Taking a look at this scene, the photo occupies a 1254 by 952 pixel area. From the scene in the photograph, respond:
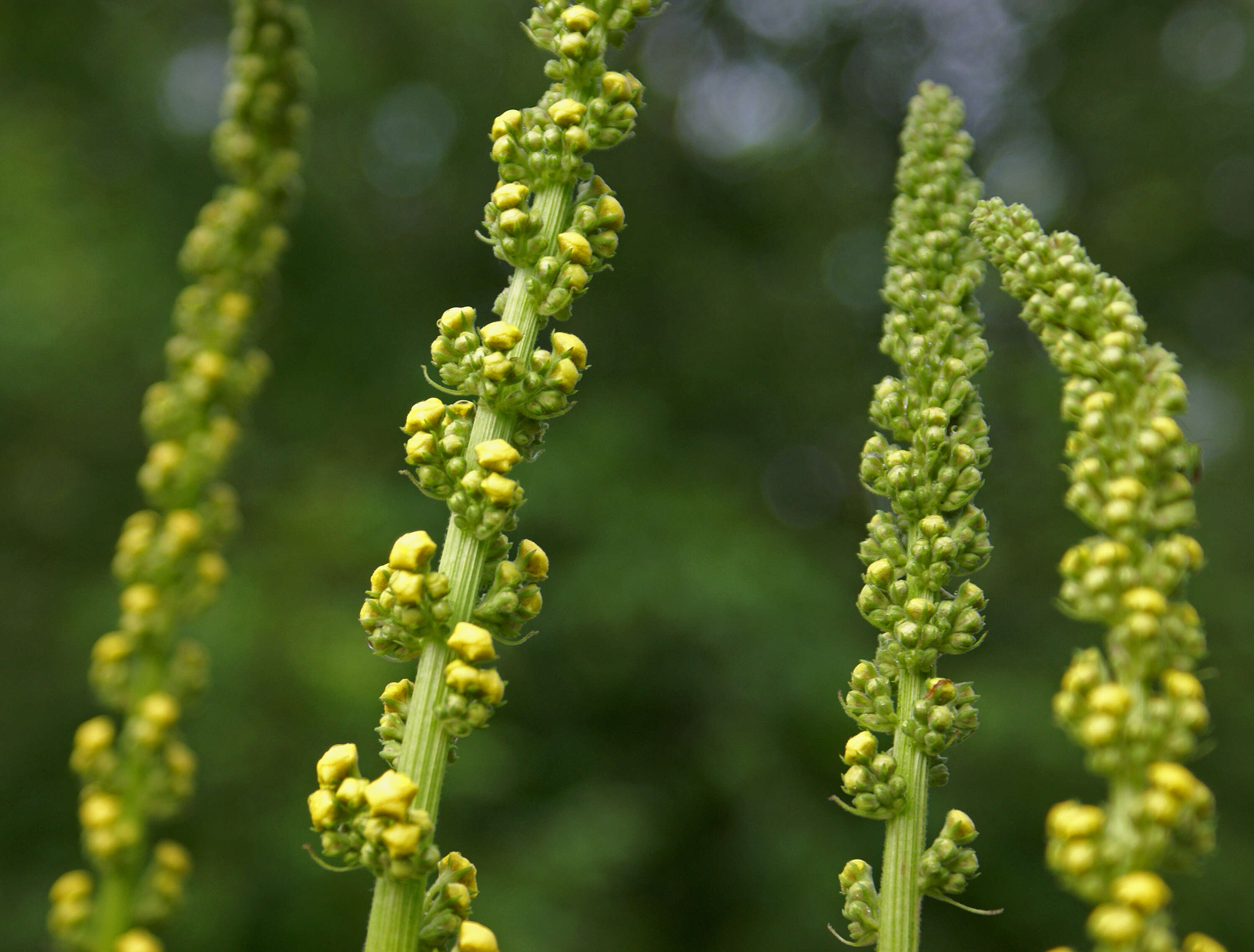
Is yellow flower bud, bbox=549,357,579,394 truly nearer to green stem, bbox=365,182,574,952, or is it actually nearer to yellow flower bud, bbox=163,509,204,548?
green stem, bbox=365,182,574,952

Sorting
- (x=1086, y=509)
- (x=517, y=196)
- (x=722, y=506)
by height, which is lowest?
(x=1086, y=509)

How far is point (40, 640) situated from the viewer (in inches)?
296

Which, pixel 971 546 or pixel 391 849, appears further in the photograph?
pixel 971 546

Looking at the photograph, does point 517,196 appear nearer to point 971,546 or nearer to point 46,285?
point 971,546

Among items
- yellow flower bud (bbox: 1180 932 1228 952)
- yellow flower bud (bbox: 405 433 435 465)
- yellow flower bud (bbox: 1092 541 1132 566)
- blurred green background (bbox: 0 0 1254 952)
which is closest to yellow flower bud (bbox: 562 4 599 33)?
yellow flower bud (bbox: 405 433 435 465)

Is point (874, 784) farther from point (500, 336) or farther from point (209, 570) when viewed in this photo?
point (209, 570)

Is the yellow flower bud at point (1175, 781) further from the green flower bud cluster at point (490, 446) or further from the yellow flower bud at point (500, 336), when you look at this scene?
the yellow flower bud at point (500, 336)

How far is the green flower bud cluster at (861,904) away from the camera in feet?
4.14

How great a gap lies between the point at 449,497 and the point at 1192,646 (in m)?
0.77

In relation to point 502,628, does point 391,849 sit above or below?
below

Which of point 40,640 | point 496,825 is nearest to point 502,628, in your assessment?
point 496,825

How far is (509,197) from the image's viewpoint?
1.27 meters

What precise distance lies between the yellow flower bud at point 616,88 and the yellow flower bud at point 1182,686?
0.90m

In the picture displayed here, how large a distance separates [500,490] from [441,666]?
211 millimetres
